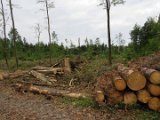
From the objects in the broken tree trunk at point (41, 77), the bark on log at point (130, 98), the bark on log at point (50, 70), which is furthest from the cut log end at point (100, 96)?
the bark on log at point (50, 70)

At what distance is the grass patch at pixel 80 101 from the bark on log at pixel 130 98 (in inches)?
46.5

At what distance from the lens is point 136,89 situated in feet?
37.0

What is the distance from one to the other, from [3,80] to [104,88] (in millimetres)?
9953

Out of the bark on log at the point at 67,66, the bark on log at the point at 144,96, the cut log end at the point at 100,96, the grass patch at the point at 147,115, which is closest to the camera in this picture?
the grass patch at the point at 147,115

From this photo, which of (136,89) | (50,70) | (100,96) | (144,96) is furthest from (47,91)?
(50,70)

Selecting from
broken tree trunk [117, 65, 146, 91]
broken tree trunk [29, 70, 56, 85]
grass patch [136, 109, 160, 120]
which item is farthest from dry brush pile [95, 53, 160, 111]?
broken tree trunk [29, 70, 56, 85]

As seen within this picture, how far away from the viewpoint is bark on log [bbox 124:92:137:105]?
11.4 meters

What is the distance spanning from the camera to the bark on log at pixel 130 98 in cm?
1143

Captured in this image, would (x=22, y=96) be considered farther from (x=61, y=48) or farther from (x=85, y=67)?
(x=61, y=48)

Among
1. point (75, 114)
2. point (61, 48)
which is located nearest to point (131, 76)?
point (75, 114)

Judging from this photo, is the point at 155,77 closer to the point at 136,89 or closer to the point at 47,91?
the point at 136,89

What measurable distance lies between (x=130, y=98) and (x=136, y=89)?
412 mm

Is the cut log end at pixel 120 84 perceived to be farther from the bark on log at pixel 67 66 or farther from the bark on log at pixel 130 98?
the bark on log at pixel 67 66

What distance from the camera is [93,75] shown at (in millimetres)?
18422
